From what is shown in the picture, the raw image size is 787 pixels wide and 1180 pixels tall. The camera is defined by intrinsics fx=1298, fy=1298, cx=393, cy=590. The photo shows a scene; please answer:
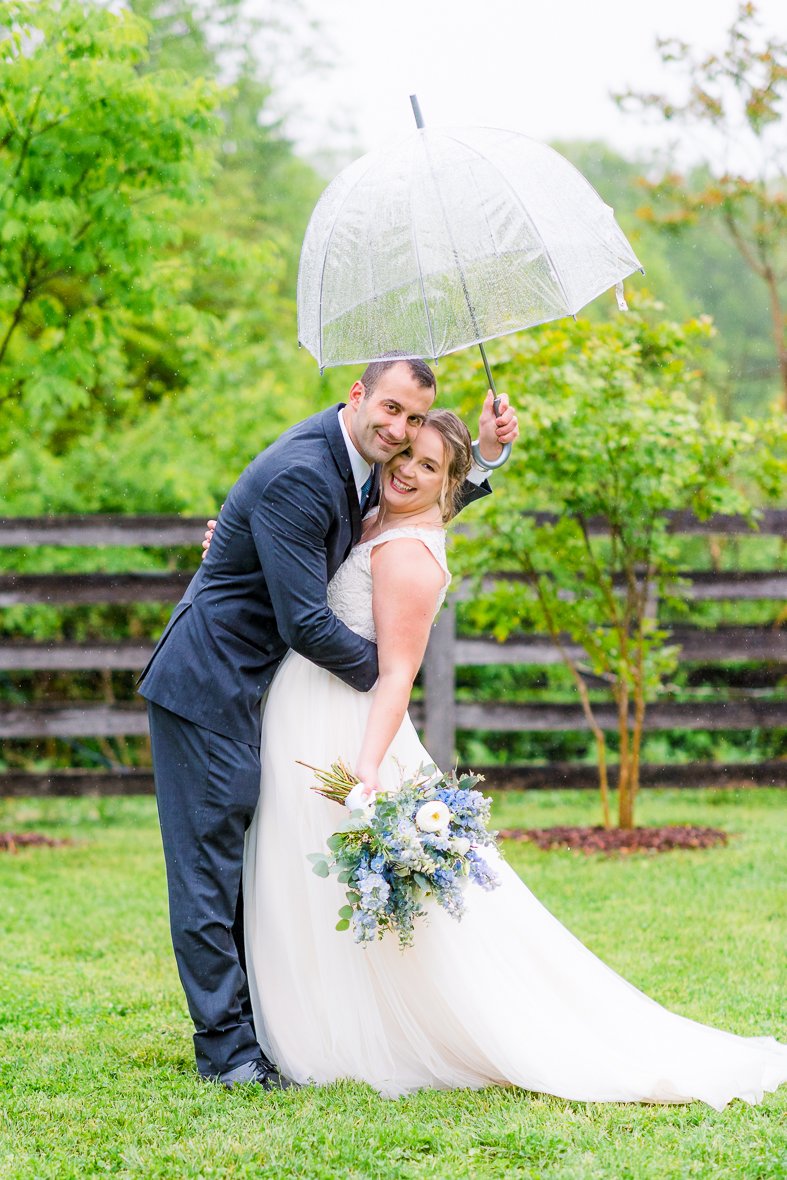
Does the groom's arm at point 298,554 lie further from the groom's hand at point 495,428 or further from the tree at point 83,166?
the tree at point 83,166

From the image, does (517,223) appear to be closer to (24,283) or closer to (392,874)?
(392,874)

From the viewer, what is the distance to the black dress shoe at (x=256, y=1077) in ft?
11.7

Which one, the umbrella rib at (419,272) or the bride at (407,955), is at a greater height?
the umbrella rib at (419,272)

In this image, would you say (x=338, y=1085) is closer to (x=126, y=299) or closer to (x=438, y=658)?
(x=438, y=658)

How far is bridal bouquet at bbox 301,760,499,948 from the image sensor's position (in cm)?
322

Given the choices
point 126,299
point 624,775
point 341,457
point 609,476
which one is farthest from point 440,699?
point 341,457

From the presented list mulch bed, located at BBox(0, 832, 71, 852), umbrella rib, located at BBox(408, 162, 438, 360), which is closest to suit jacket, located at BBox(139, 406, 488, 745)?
umbrella rib, located at BBox(408, 162, 438, 360)

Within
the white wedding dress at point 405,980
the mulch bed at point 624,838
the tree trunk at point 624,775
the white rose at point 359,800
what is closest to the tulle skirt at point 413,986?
the white wedding dress at point 405,980

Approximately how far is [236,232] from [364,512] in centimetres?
1288

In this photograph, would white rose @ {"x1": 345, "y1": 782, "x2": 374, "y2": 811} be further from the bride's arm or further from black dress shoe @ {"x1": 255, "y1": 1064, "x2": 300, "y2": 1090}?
black dress shoe @ {"x1": 255, "y1": 1064, "x2": 300, "y2": 1090}

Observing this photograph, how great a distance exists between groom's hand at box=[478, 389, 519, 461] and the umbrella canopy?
0.78ft

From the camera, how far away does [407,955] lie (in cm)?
356

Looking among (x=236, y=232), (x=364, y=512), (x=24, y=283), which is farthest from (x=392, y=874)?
(x=236, y=232)

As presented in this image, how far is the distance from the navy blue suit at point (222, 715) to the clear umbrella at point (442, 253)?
11.5 inches
